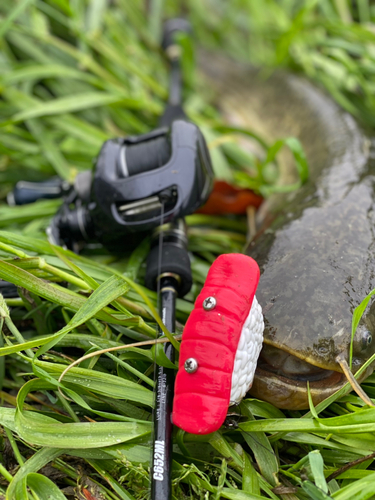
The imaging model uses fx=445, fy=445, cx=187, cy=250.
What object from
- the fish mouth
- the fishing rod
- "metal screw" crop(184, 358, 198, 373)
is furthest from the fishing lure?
the fishing rod

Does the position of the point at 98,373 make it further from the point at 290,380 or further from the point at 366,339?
the point at 366,339

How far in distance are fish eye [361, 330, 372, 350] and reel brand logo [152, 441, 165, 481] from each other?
0.62 metres

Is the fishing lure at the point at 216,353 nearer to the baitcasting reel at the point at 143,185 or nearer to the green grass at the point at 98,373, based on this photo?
the green grass at the point at 98,373

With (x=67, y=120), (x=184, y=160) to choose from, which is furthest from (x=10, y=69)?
(x=184, y=160)

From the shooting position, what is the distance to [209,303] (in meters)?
1.08

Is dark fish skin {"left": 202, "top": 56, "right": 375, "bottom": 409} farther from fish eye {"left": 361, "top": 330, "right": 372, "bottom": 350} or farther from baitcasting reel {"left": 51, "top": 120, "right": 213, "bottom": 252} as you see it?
baitcasting reel {"left": 51, "top": 120, "right": 213, "bottom": 252}

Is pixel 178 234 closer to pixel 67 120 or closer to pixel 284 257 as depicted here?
pixel 284 257

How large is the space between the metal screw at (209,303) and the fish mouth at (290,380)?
10.7 inches

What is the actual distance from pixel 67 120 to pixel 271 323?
1.83 m

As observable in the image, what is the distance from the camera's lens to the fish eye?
1.26m

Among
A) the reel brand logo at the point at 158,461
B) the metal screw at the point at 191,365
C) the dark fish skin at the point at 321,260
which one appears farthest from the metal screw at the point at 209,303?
the reel brand logo at the point at 158,461

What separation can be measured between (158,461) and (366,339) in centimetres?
66

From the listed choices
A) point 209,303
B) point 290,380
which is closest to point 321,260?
point 290,380

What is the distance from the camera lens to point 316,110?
106 inches
